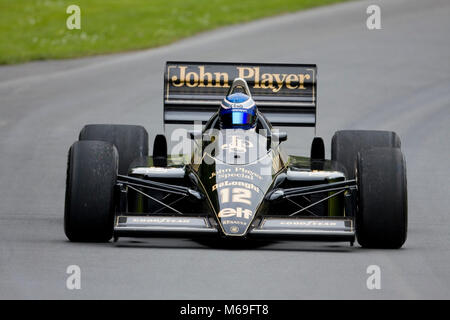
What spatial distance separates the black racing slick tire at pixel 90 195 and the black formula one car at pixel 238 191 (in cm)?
1

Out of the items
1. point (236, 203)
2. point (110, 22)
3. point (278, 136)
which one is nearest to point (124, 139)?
point (278, 136)

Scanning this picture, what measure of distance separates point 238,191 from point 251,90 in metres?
3.93

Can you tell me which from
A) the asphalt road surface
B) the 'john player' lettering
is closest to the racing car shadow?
the asphalt road surface

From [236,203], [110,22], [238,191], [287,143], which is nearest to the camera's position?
[236,203]

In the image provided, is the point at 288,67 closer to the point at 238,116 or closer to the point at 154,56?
the point at 238,116

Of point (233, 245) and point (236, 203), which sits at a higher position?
point (236, 203)

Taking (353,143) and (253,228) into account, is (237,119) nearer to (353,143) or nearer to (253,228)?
(253,228)

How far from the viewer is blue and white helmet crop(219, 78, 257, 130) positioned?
48.0ft

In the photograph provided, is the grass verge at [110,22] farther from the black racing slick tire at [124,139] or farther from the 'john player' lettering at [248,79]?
the black racing slick tire at [124,139]

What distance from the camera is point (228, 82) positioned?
56.9 ft

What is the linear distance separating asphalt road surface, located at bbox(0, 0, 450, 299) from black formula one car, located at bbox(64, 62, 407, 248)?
245mm

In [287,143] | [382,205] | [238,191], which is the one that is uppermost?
[287,143]

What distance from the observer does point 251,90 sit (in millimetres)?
17172

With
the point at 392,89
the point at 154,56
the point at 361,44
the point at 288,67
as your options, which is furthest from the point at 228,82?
the point at 361,44
